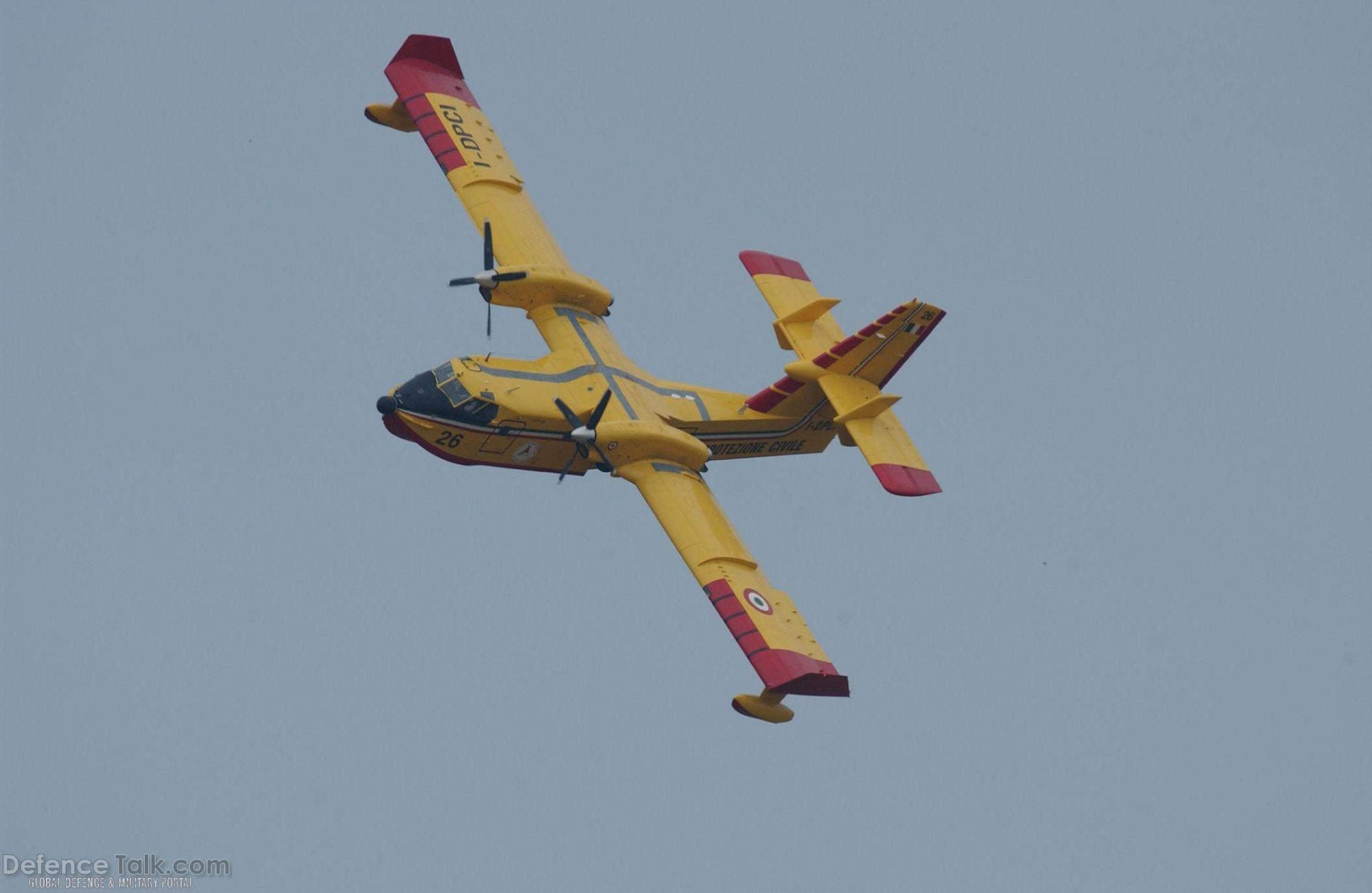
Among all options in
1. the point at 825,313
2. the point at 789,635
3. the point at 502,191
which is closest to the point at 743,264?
the point at 825,313

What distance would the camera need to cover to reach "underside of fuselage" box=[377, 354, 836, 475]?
186 ft

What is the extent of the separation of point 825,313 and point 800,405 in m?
2.75

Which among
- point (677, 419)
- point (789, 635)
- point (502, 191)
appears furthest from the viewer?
point (502, 191)

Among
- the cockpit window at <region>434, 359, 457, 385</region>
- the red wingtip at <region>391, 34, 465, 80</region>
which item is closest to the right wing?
the red wingtip at <region>391, 34, 465, 80</region>

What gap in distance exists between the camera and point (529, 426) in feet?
188

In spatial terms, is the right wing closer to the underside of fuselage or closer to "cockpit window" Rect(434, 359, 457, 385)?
the underside of fuselage

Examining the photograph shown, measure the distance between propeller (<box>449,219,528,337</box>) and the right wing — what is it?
3.71 feet

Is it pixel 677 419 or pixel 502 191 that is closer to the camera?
pixel 677 419

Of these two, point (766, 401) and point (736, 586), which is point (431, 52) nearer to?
point (766, 401)

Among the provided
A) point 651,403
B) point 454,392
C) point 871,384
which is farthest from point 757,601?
point 454,392

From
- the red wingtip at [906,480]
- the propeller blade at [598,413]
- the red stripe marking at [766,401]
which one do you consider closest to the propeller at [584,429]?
the propeller blade at [598,413]

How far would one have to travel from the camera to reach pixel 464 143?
63.3 metres

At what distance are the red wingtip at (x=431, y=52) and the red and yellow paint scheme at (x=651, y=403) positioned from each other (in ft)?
0.39

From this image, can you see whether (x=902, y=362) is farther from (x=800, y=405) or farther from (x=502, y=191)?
(x=502, y=191)
